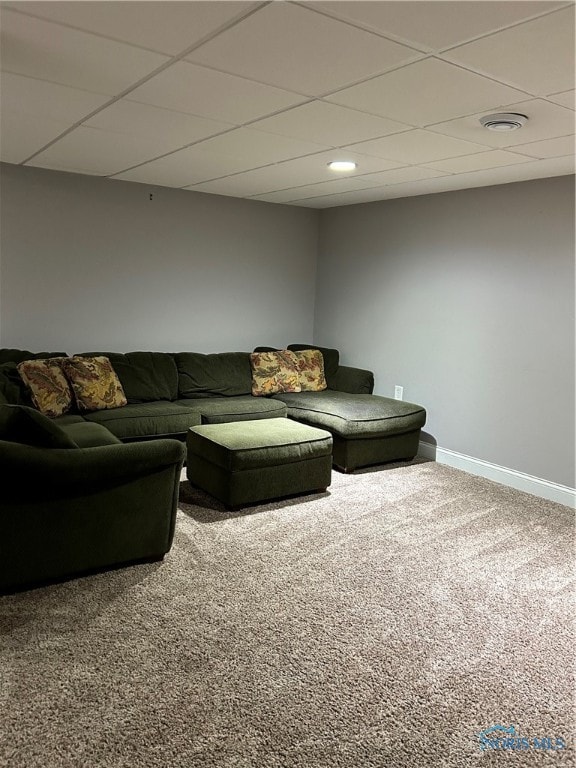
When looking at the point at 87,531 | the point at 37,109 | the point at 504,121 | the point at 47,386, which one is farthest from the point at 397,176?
the point at 87,531

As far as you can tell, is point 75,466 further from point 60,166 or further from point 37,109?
point 60,166

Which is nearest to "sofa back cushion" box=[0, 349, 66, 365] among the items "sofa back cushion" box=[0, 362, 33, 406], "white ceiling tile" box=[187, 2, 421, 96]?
"sofa back cushion" box=[0, 362, 33, 406]

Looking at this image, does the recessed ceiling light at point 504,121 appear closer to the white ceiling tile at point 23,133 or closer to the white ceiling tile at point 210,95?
the white ceiling tile at point 210,95

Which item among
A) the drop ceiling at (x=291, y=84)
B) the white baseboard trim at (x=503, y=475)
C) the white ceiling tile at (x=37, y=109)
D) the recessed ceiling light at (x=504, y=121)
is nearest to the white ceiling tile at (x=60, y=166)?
the drop ceiling at (x=291, y=84)

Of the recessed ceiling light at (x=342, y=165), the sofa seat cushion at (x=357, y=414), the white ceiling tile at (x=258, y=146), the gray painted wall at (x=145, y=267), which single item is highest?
the recessed ceiling light at (x=342, y=165)

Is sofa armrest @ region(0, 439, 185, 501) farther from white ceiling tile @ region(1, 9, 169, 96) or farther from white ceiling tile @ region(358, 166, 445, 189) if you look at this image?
white ceiling tile @ region(358, 166, 445, 189)

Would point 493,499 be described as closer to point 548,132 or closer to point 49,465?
point 548,132

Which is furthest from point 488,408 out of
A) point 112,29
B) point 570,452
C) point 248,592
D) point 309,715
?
point 112,29

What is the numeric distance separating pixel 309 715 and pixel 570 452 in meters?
2.86

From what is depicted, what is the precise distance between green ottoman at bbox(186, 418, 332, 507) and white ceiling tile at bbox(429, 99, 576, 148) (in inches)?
78.8

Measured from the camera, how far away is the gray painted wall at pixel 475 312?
425 centimetres

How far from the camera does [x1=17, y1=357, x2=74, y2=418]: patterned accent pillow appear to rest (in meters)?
4.25

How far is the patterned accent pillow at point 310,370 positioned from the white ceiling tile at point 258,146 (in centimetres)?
213

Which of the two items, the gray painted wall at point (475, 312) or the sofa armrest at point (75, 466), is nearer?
the sofa armrest at point (75, 466)
